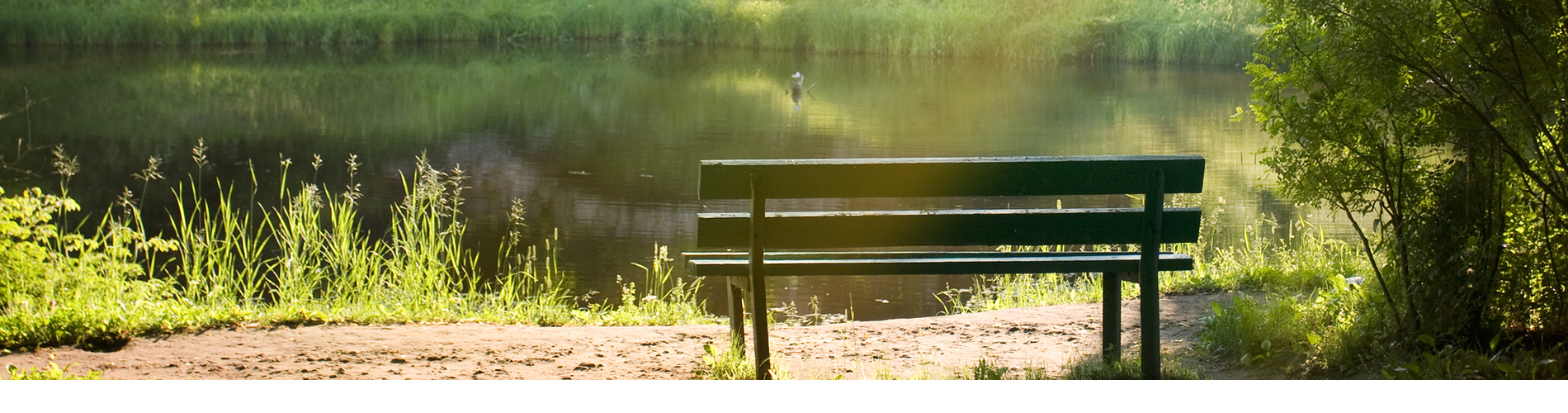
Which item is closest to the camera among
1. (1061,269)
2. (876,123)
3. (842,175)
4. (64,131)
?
(842,175)

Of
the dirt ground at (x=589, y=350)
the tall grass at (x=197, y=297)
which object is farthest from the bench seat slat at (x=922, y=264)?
the tall grass at (x=197, y=297)

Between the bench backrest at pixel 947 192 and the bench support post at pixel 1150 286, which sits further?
the bench support post at pixel 1150 286

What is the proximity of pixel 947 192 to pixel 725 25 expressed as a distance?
26.0m

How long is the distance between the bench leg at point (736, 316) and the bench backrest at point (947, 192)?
0.99 ft

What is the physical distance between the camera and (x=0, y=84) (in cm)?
1638

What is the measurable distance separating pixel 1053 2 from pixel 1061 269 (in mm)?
24146

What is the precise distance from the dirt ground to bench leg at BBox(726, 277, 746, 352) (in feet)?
0.60

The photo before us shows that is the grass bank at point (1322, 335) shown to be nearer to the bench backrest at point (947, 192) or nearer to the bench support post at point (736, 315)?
the bench backrest at point (947, 192)

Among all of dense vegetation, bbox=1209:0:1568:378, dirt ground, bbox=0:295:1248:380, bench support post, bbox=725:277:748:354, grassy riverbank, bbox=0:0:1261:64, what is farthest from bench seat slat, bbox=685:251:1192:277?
grassy riverbank, bbox=0:0:1261:64

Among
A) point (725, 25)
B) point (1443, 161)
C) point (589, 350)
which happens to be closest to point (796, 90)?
point (725, 25)

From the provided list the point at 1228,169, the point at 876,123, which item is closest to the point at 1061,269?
the point at 1228,169

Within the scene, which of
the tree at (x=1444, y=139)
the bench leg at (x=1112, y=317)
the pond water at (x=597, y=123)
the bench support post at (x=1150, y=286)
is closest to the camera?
the tree at (x=1444, y=139)

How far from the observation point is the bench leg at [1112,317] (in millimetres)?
3809
